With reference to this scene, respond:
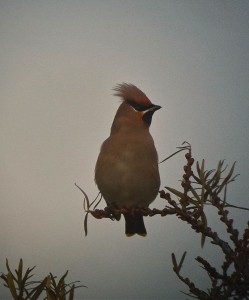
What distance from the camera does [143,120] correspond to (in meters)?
2.82

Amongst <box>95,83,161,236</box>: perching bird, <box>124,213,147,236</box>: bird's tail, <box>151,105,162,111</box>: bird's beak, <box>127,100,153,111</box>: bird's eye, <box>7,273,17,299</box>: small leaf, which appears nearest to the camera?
<box>7,273,17,299</box>: small leaf

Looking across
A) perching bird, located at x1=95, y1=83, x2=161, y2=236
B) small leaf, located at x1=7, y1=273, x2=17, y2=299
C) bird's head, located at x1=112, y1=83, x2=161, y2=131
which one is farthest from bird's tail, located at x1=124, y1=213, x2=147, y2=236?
small leaf, located at x1=7, y1=273, x2=17, y2=299

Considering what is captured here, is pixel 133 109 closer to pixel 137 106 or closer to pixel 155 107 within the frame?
pixel 137 106

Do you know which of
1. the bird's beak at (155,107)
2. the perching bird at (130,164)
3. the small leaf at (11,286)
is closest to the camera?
the small leaf at (11,286)

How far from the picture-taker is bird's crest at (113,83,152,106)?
287 centimetres

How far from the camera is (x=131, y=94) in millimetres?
2934

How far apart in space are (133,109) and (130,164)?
0.62m

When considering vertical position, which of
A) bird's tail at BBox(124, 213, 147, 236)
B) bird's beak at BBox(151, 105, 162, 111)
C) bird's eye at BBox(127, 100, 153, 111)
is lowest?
bird's tail at BBox(124, 213, 147, 236)

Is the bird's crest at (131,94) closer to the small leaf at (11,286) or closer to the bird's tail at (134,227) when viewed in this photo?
the bird's tail at (134,227)

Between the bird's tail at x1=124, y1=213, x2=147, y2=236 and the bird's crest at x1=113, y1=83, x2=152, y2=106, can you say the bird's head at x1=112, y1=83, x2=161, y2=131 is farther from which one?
the bird's tail at x1=124, y1=213, x2=147, y2=236

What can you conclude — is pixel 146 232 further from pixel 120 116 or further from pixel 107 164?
pixel 120 116

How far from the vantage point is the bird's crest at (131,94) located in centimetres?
287

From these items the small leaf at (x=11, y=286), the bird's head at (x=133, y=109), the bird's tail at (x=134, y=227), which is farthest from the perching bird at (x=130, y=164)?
the small leaf at (x=11, y=286)

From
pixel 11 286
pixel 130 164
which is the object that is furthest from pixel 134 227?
pixel 11 286
